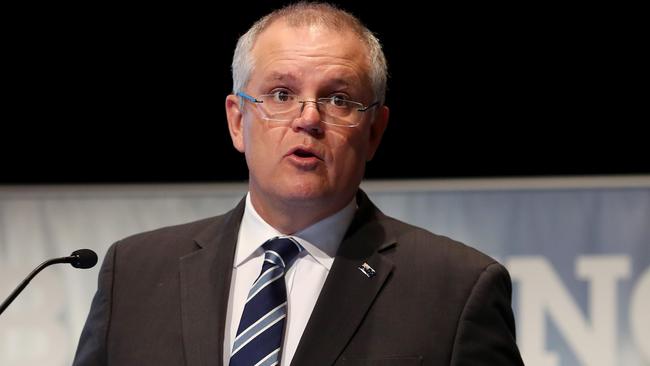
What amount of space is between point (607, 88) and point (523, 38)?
342 mm

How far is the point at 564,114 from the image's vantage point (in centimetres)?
366

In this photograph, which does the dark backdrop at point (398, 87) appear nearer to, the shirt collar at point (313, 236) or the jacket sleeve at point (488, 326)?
the shirt collar at point (313, 236)

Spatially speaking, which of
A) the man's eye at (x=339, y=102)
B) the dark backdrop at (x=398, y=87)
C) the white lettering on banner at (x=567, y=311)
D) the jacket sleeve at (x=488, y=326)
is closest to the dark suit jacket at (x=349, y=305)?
the jacket sleeve at (x=488, y=326)

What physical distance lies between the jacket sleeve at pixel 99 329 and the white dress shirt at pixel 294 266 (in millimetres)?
279

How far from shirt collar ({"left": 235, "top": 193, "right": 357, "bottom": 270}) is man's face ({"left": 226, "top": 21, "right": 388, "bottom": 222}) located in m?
0.03

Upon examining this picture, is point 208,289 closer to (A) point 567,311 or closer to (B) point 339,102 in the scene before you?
(B) point 339,102

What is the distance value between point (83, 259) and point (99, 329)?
0.31 m

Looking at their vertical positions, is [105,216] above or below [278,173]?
below

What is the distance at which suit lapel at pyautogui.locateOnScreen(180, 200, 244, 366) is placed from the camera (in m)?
2.14

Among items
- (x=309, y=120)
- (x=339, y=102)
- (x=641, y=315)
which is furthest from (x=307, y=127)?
(x=641, y=315)

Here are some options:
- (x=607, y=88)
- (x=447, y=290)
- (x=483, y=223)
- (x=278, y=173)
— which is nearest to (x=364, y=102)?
(x=278, y=173)

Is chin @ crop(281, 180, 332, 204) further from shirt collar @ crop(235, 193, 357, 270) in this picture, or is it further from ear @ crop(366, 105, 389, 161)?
ear @ crop(366, 105, 389, 161)

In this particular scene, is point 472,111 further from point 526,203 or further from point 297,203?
point 297,203

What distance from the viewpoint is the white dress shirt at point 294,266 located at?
2195 mm
